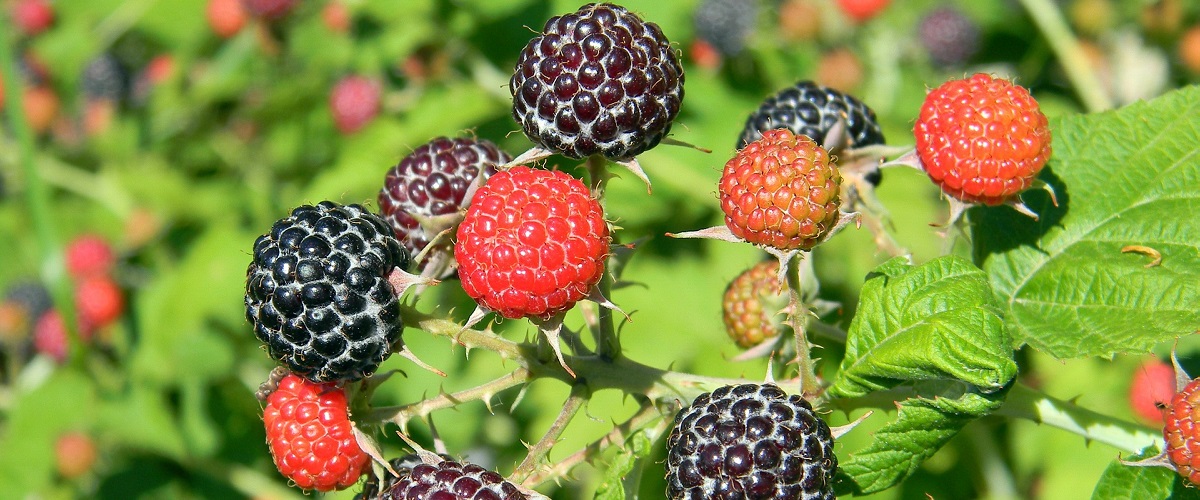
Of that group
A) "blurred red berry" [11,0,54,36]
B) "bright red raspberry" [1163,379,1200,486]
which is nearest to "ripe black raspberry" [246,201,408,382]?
"bright red raspberry" [1163,379,1200,486]

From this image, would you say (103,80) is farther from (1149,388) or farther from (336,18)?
(1149,388)

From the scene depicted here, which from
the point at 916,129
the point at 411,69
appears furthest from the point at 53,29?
the point at 916,129

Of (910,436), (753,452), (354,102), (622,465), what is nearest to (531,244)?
(622,465)

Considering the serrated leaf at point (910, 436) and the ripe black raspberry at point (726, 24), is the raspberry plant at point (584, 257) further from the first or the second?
the ripe black raspberry at point (726, 24)

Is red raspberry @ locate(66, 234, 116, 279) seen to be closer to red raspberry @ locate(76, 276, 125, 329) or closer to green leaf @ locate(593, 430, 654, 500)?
red raspberry @ locate(76, 276, 125, 329)

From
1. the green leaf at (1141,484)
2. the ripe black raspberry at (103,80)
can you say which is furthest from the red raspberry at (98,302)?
the green leaf at (1141,484)

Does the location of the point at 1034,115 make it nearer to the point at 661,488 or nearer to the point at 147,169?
the point at 661,488
